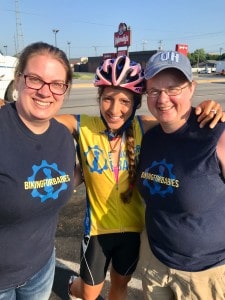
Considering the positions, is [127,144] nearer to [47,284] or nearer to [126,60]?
[126,60]

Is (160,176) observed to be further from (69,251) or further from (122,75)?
(69,251)

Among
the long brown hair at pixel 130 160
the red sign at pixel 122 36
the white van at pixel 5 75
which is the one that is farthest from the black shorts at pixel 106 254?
the red sign at pixel 122 36

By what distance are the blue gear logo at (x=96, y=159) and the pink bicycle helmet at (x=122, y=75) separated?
19.9 inches

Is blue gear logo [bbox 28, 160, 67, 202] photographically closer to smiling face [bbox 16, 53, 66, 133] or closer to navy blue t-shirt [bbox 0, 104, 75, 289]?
navy blue t-shirt [bbox 0, 104, 75, 289]

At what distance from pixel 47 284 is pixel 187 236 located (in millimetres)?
1022

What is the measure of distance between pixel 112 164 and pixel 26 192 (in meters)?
0.85

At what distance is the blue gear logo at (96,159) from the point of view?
2660 mm

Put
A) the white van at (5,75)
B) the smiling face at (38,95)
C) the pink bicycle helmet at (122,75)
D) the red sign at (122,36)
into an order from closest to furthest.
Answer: the smiling face at (38,95) < the pink bicycle helmet at (122,75) < the white van at (5,75) < the red sign at (122,36)

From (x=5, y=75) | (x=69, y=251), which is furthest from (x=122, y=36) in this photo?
(x=69, y=251)

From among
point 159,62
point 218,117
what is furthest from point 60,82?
point 218,117

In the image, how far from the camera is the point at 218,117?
220 centimetres

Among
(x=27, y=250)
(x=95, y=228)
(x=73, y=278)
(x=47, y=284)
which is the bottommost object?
(x=73, y=278)

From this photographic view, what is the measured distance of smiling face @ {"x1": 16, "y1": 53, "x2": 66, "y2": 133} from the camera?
2.09 metres

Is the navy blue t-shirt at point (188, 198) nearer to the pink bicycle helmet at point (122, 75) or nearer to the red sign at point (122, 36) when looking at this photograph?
the pink bicycle helmet at point (122, 75)
